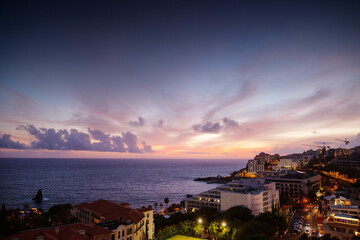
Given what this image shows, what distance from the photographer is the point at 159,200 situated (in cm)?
8975

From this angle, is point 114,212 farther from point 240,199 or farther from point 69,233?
point 240,199

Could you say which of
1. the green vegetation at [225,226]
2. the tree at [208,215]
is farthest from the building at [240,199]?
the tree at [208,215]

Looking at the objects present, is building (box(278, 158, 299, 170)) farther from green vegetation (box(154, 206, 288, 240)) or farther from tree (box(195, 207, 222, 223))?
tree (box(195, 207, 222, 223))

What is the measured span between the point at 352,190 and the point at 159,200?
2535 inches

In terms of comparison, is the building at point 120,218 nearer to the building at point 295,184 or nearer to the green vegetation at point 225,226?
the green vegetation at point 225,226

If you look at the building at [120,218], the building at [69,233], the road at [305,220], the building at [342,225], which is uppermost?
the building at [69,233]

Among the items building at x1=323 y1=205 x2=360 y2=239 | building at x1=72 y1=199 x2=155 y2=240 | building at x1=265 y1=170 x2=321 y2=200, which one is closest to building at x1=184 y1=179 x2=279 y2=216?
building at x1=323 y1=205 x2=360 y2=239

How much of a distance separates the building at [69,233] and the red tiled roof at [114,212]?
427cm

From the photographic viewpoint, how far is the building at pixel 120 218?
29.5m

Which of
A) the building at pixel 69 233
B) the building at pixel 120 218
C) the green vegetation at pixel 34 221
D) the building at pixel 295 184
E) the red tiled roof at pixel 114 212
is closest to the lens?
the building at pixel 69 233

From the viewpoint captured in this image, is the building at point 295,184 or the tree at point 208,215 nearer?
the tree at point 208,215

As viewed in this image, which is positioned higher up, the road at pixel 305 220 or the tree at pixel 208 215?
the tree at pixel 208 215

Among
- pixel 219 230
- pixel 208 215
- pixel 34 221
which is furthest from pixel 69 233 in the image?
pixel 208 215

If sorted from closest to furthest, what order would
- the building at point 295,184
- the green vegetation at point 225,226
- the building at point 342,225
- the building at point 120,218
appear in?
the building at point 120,218
the green vegetation at point 225,226
the building at point 342,225
the building at point 295,184
